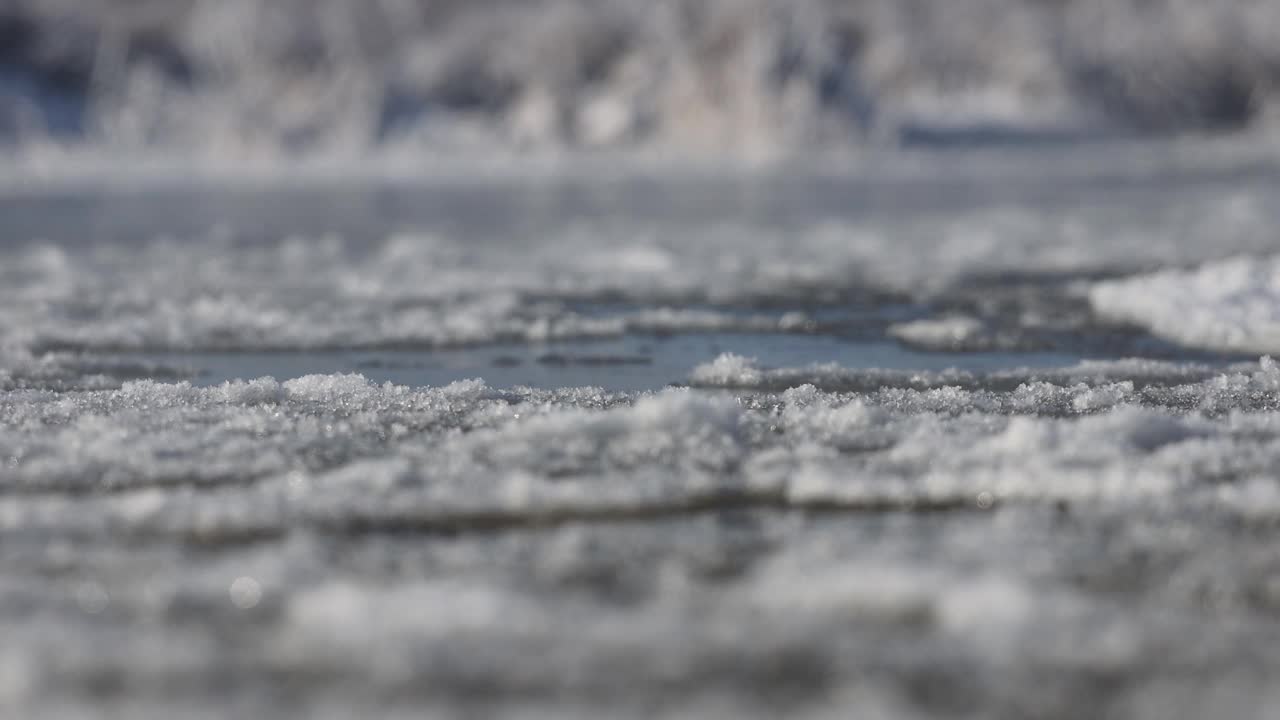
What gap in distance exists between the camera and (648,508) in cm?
366

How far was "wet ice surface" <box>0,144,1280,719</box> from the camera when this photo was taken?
2.59m

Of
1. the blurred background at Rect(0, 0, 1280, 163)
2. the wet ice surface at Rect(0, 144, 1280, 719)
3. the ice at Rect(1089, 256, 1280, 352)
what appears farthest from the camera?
the blurred background at Rect(0, 0, 1280, 163)

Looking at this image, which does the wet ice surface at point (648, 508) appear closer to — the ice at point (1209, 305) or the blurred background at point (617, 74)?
the ice at point (1209, 305)

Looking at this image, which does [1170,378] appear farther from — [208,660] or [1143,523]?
[208,660]

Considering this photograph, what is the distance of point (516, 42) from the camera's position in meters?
57.7

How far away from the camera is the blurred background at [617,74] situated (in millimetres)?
46188

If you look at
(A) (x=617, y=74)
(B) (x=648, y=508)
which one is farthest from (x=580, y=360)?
(A) (x=617, y=74)

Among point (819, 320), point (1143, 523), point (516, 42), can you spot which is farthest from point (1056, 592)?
point (516, 42)

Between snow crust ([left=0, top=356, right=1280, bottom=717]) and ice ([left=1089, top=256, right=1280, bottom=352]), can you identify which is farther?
ice ([left=1089, top=256, right=1280, bottom=352])

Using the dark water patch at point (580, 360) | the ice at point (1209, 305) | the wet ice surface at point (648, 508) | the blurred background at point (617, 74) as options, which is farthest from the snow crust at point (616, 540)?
the blurred background at point (617, 74)

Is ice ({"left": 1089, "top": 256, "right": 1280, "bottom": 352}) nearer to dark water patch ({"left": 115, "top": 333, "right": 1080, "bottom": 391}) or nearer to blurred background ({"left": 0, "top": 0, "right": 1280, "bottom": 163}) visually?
dark water patch ({"left": 115, "top": 333, "right": 1080, "bottom": 391})

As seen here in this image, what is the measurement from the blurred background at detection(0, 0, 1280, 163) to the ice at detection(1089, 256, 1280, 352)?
3565 cm

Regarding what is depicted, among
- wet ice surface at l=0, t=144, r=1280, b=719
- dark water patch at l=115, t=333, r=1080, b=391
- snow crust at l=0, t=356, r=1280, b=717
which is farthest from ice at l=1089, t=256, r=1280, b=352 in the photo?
snow crust at l=0, t=356, r=1280, b=717

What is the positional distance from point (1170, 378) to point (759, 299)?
353cm
